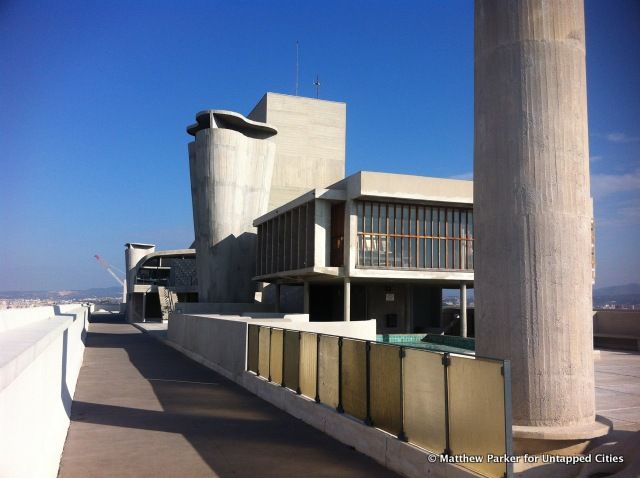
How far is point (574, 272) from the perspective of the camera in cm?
778

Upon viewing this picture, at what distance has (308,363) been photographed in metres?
11.0

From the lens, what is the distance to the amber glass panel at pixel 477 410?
5.97 metres

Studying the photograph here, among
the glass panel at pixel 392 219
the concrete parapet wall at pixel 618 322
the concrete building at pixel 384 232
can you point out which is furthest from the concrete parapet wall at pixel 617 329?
the glass panel at pixel 392 219

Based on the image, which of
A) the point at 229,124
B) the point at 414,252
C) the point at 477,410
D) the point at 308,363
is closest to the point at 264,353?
the point at 308,363

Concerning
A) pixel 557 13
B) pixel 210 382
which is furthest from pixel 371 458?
pixel 210 382

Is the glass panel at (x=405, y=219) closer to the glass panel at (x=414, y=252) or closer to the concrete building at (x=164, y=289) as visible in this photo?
the glass panel at (x=414, y=252)

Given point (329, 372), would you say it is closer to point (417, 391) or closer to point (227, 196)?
point (417, 391)

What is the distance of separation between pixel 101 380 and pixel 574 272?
1324 cm

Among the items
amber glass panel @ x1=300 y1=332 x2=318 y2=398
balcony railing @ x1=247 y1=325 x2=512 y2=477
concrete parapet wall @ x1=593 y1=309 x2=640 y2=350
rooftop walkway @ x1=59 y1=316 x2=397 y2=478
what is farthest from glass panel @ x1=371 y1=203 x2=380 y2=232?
amber glass panel @ x1=300 y1=332 x2=318 y2=398

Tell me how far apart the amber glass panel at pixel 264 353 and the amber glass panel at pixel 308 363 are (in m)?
2.34

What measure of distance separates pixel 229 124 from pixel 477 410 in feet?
152

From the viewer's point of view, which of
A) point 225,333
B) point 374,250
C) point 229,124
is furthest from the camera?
point 229,124

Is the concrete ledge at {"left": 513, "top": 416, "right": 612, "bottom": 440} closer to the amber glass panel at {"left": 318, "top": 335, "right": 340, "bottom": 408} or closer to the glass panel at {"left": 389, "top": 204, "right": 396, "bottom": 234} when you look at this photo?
the amber glass panel at {"left": 318, "top": 335, "right": 340, "bottom": 408}

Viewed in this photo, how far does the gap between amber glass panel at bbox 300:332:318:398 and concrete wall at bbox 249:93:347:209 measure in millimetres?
51555
